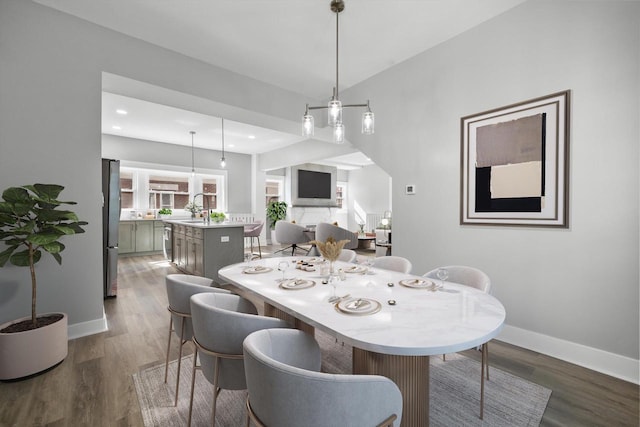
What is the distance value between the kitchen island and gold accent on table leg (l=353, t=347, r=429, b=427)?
10.8 ft

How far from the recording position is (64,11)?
8.03 ft

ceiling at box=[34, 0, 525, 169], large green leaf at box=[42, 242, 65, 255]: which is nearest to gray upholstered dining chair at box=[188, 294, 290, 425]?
large green leaf at box=[42, 242, 65, 255]

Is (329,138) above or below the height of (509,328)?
above

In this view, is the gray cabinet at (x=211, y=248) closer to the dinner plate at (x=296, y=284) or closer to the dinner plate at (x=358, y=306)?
the dinner plate at (x=296, y=284)

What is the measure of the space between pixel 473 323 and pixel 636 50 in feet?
7.34

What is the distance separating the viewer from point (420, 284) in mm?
1718

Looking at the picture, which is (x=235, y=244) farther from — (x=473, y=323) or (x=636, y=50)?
(x=636, y=50)

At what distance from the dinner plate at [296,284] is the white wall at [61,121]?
2050 millimetres

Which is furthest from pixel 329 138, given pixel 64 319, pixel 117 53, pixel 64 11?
pixel 64 319

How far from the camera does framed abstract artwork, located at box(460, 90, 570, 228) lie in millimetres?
2205

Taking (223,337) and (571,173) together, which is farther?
(571,173)

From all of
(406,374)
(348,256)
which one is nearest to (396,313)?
(406,374)

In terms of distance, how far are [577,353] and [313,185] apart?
8.03m

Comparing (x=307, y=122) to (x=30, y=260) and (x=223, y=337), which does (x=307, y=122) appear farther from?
(x=30, y=260)
